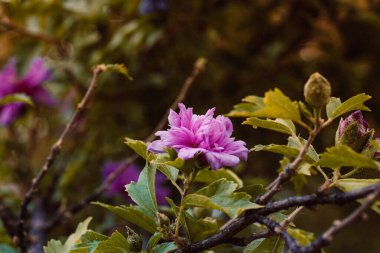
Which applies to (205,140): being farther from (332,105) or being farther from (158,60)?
(158,60)

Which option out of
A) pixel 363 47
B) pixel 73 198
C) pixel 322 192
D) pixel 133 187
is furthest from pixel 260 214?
pixel 363 47

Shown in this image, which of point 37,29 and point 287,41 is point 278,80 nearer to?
point 287,41

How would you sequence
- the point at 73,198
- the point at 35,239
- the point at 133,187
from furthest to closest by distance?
1. the point at 73,198
2. the point at 35,239
3. the point at 133,187

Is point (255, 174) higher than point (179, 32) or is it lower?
lower

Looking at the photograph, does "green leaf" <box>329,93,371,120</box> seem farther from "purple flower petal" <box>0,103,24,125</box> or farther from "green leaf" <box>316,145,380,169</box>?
"purple flower petal" <box>0,103,24,125</box>

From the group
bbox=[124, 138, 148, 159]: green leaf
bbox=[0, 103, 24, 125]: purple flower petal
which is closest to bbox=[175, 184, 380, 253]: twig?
bbox=[124, 138, 148, 159]: green leaf

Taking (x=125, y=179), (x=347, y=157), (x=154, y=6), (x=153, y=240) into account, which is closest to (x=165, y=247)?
(x=153, y=240)

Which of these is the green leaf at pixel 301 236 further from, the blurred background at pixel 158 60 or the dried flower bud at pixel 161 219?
the blurred background at pixel 158 60
